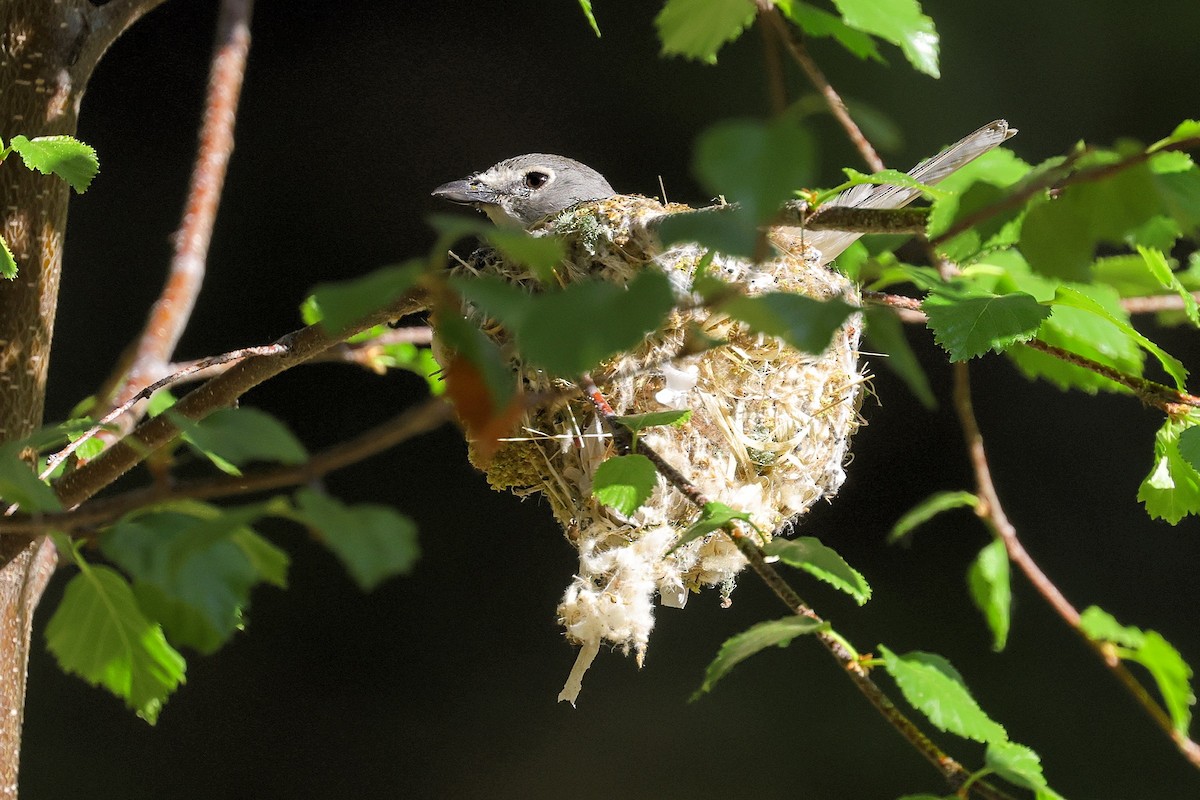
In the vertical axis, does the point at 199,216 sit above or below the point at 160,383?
above

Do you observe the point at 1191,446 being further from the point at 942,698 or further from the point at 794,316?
the point at 794,316

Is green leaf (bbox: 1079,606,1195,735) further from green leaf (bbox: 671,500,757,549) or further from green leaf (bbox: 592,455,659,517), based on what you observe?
green leaf (bbox: 592,455,659,517)

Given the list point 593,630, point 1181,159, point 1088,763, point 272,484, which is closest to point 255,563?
point 272,484

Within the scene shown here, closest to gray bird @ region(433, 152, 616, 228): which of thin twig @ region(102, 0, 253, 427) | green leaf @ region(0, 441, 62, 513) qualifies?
thin twig @ region(102, 0, 253, 427)

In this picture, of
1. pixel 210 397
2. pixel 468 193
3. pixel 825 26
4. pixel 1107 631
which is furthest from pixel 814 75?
pixel 468 193

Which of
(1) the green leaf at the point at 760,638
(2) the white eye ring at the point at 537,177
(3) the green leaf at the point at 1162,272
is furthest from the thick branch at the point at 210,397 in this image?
(2) the white eye ring at the point at 537,177

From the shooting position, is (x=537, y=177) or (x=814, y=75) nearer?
(x=814, y=75)

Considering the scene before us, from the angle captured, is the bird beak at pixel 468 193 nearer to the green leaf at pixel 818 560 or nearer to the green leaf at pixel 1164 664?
the green leaf at pixel 818 560
